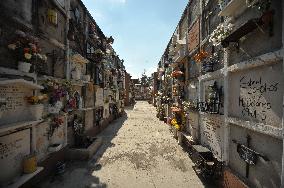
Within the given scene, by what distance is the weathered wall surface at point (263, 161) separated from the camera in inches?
249

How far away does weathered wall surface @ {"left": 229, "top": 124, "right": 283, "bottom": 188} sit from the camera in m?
6.33

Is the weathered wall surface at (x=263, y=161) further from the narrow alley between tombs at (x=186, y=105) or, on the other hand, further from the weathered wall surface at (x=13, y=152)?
the weathered wall surface at (x=13, y=152)

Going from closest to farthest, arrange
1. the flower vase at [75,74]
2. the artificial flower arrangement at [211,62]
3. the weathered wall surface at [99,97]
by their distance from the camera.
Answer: the artificial flower arrangement at [211,62] < the flower vase at [75,74] < the weathered wall surface at [99,97]

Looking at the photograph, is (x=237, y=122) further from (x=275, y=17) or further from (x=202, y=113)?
(x=202, y=113)

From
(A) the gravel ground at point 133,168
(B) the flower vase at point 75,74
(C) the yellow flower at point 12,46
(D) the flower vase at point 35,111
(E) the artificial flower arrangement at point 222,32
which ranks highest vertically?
(E) the artificial flower arrangement at point 222,32

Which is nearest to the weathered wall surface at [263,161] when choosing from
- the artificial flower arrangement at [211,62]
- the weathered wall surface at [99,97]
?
the artificial flower arrangement at [211,62]

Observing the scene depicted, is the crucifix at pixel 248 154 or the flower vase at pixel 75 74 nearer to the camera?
the crucifix at pixel 248 154

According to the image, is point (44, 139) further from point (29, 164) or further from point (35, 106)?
point (35, 106)

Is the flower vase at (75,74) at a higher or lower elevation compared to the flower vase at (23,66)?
higher

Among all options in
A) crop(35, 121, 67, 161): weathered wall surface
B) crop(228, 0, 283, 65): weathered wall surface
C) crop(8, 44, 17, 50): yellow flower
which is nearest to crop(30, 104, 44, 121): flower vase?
crop(35, 121, 67, 161): weathered wall surface

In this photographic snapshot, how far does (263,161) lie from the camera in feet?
23.1

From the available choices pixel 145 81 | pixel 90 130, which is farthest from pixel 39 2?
pixel 145 81

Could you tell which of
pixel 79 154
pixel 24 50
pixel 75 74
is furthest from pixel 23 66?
pixel 79 154

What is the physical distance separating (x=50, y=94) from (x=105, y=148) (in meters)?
6.94
